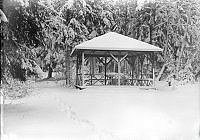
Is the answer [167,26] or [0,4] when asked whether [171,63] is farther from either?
[0,4]

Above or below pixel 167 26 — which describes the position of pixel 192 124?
below

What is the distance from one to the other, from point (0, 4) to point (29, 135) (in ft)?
17.3

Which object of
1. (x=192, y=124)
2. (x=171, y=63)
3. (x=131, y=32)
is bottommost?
(x=192, y=124)

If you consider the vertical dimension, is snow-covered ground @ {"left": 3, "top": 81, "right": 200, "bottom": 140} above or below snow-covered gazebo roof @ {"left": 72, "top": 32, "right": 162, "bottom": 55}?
below

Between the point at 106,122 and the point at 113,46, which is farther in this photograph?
the point at 113,46

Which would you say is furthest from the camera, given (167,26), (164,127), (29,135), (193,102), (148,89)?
(167,26)

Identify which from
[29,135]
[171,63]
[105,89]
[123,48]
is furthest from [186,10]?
[29,135]

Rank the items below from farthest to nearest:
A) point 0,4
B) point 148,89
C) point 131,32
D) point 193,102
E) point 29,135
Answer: point 131,32 < point 148,89 < point 193,102 < point 0,4 < point 29,135

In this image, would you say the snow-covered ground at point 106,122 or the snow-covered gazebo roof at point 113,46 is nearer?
the snow-covered ground at point 106,122

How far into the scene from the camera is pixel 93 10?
3656 centimetres

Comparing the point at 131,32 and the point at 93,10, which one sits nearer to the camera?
the point at 93,10

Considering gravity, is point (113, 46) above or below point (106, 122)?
above

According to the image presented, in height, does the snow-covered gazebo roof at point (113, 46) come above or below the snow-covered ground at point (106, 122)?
above

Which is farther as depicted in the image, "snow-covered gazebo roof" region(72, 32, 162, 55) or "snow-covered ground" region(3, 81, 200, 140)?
"snow-covered gazebo roof" region(72, 32, 162, 55)
